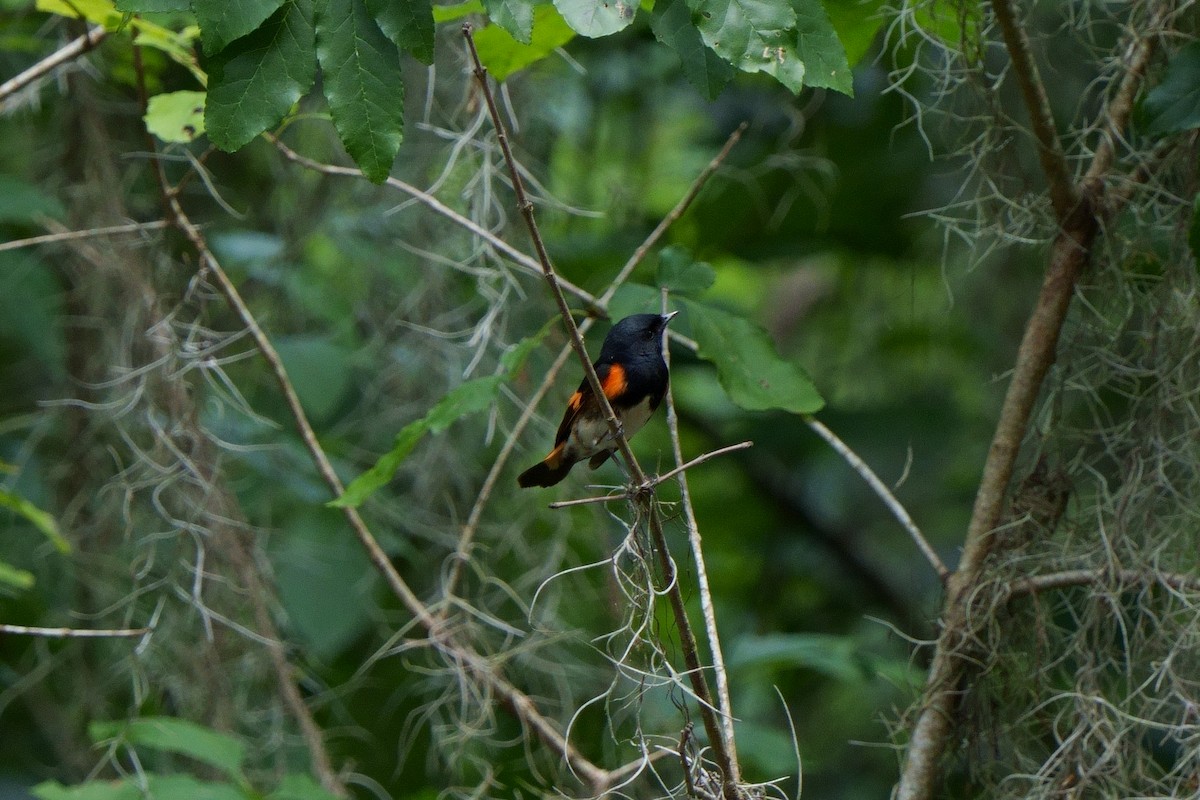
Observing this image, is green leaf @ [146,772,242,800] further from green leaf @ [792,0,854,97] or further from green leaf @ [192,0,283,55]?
green leaf @ [792,0,854,97]

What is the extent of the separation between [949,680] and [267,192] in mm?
3135

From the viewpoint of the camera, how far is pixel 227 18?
5.06 ft

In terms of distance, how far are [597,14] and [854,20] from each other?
1.11m

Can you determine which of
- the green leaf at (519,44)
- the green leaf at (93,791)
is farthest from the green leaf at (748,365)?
the green leaf at (93,791)

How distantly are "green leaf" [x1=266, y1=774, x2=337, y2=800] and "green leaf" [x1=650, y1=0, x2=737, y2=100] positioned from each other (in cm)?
189

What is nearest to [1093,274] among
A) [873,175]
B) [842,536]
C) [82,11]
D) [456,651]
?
[456,651]

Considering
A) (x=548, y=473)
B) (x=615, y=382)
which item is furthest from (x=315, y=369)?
(x=615, y=382)

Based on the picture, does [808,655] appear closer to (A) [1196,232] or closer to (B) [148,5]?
(A) [1196,232]

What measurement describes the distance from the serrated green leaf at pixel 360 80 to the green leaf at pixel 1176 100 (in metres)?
1.37

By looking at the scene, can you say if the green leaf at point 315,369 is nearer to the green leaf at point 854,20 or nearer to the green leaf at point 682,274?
the green leaf at point 682,274

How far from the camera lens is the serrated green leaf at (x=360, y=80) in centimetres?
162

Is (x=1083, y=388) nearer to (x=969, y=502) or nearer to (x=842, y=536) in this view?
(x=969, y=502)

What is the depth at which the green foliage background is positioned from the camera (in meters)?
2.54

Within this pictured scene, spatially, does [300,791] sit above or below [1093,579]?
below
